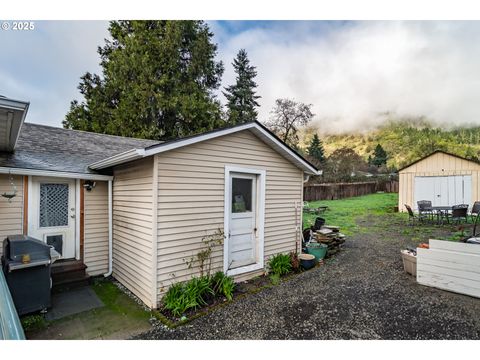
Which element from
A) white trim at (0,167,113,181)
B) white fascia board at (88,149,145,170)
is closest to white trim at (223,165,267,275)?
white fascia board at (88,149,145,170)

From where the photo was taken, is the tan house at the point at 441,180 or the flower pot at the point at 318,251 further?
the tan house at the point at 441,180

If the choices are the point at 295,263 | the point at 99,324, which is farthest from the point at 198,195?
the point at 295,263

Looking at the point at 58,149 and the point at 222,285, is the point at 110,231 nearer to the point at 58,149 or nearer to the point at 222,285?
the point at 58,149

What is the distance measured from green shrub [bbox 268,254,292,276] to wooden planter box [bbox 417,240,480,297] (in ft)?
8.07

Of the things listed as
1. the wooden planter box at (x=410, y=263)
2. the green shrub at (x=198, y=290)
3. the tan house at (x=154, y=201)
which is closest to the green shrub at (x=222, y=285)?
the green shrub at (x=198, y=290)

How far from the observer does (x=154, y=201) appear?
→ 3.71m

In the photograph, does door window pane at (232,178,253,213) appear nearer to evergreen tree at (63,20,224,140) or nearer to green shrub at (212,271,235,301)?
green shrub at (212,271,235,301)

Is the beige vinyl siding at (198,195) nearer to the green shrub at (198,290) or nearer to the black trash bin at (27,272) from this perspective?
the green shrub at (198,290)

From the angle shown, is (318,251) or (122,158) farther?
(318,251)

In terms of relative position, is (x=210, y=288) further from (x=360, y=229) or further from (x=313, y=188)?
(x=313, y=188)

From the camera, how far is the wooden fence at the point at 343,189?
1867 centimetres

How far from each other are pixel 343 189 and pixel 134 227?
64.4 ft

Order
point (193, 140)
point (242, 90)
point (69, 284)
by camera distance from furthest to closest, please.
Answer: point (242, 90) → point (69, 284) → point (193, 140)

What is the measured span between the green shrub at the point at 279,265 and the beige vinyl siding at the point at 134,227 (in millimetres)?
2579
